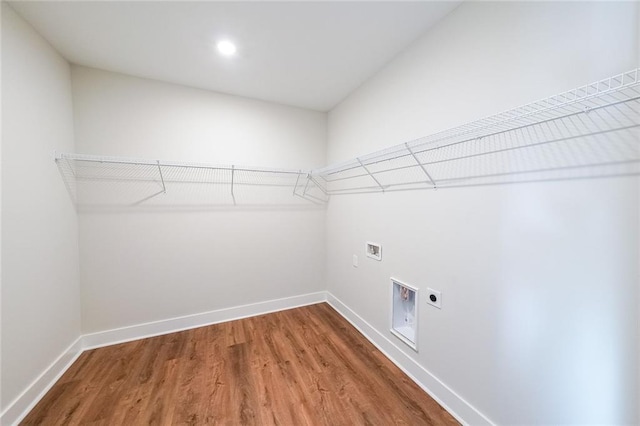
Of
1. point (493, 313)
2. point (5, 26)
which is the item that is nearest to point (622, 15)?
point (493, 313)

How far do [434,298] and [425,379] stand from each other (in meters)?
0.58

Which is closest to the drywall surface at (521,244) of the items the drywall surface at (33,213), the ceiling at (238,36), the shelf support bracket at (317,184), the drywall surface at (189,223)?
the ceiling at (238,36)

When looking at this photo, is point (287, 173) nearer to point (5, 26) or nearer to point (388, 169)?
point (388, 169)

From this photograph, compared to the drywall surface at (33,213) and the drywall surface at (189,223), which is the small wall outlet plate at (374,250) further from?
the drywall surface at (33,213)

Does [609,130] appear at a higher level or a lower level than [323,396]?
higher

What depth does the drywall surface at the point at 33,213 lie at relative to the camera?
1.32 meters

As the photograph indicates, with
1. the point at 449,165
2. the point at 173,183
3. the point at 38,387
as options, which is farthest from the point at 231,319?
the point at 449,165

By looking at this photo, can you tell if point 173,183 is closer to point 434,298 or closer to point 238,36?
point 238,36

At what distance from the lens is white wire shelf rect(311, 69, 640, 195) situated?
83cm

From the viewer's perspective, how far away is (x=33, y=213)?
4.87 ft

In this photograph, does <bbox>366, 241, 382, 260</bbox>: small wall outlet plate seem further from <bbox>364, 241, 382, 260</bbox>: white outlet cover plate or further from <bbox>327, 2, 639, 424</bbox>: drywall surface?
<bbox>327, 2, 639, 424</bbox>: drywall surface

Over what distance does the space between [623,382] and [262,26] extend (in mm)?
2475

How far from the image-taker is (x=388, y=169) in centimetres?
190

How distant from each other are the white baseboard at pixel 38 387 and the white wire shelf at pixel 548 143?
9.02 feet
